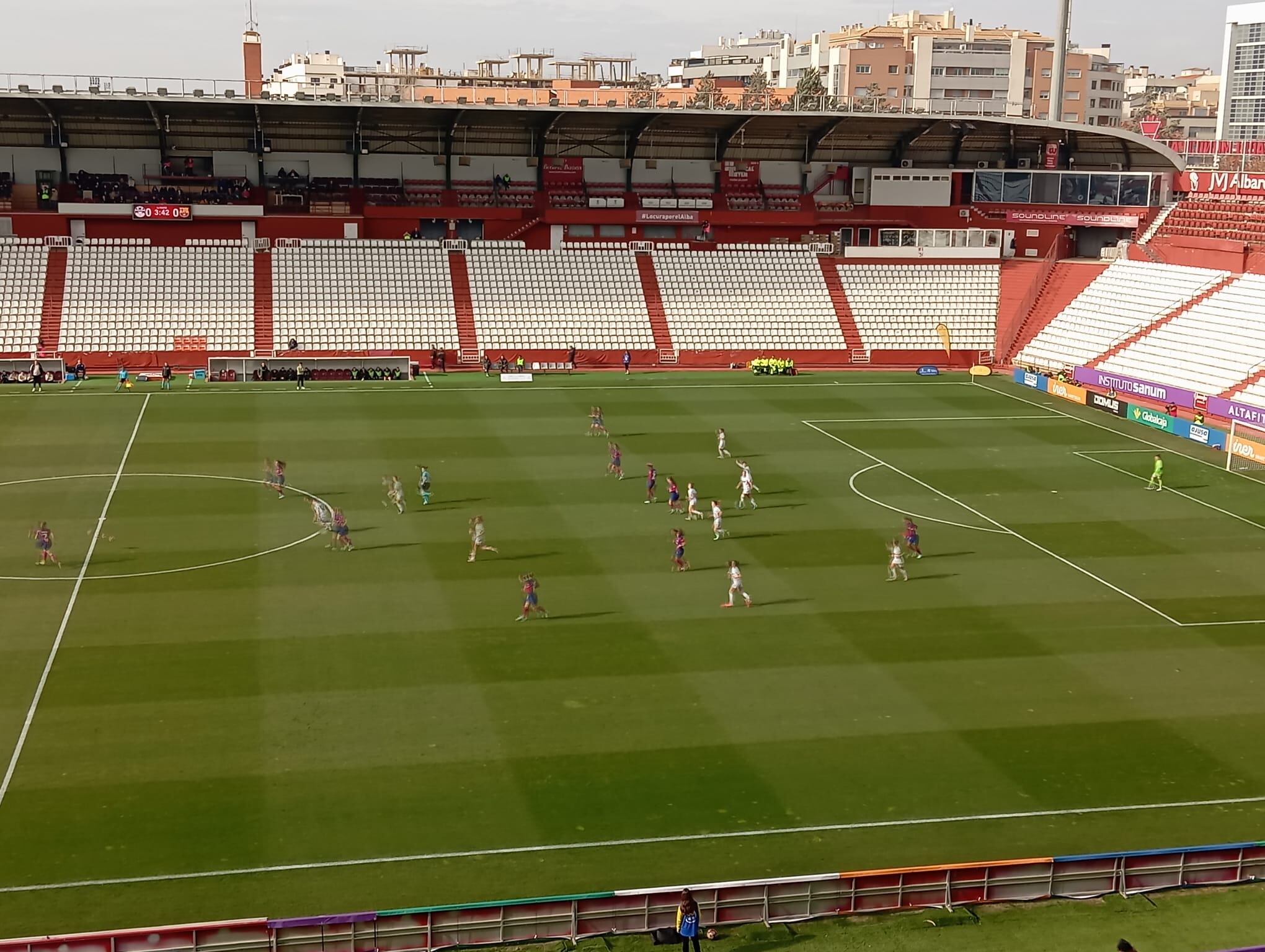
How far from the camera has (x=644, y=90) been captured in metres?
114

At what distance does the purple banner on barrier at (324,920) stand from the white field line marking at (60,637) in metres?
7.73

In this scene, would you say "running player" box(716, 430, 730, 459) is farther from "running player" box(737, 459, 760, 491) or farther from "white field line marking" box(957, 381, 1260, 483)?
"white field line marking" box(957, 381, 1260, 483)

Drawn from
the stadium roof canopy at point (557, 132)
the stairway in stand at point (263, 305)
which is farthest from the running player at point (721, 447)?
the stadium roof canopy at point (557, 132)

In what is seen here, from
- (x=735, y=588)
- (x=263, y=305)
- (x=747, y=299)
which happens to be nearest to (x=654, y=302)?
(x=747, y=299)

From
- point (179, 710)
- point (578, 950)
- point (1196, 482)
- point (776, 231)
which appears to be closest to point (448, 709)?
point (179, 710)

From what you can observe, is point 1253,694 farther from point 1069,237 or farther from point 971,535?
point 1069,237

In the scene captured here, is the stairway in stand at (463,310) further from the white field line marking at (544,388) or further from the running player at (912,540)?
the running player at (912,540)

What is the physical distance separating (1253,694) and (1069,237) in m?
60.1

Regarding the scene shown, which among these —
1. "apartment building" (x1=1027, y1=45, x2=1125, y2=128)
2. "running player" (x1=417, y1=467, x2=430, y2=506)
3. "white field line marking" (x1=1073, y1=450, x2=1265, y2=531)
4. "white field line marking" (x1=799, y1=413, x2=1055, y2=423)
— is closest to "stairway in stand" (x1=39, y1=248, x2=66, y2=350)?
"running player" (x1=417, y1=467, x2=430, y2=506)

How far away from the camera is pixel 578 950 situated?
1856 cm

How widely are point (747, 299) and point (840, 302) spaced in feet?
18.0

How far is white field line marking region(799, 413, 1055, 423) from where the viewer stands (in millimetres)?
57806

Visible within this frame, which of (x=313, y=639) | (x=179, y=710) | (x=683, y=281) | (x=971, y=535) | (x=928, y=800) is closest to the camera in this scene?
(x=928, y=800)

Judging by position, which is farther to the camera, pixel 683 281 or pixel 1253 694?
pixel 683 281
